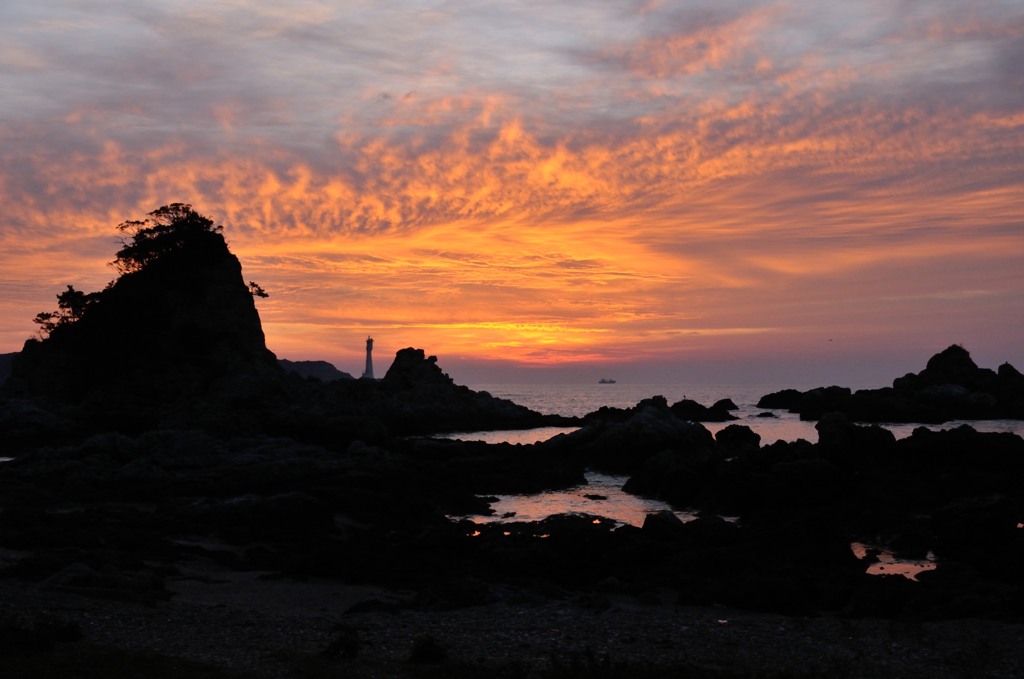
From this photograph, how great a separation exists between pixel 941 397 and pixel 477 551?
110 m

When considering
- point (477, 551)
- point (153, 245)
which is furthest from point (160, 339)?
point (477, 551)

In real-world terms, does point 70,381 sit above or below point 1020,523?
above

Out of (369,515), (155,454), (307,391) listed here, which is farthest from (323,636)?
(307,391)

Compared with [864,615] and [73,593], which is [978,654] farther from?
[73,593]

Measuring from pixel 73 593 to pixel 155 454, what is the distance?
3032 centimetres

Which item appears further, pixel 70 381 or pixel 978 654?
pixel 70 381

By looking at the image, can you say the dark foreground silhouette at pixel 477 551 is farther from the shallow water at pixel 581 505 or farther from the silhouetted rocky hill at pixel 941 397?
the silhouetted rocky hill at pixel 941 397

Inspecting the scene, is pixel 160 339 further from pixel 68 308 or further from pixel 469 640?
pixel 469 640

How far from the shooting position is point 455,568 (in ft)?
104

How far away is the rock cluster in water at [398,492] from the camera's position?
2888 centimetres

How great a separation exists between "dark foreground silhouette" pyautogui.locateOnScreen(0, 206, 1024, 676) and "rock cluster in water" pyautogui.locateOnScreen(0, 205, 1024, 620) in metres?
0.16

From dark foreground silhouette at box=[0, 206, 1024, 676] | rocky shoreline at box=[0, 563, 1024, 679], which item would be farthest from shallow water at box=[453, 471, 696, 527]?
rocky shoreline at box=[0, 563, 1024, 679]

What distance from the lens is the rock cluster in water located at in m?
28.9

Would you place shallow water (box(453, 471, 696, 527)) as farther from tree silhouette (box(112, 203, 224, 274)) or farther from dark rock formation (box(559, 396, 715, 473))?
tree silhouette (box(112, 203, 224, 274))
